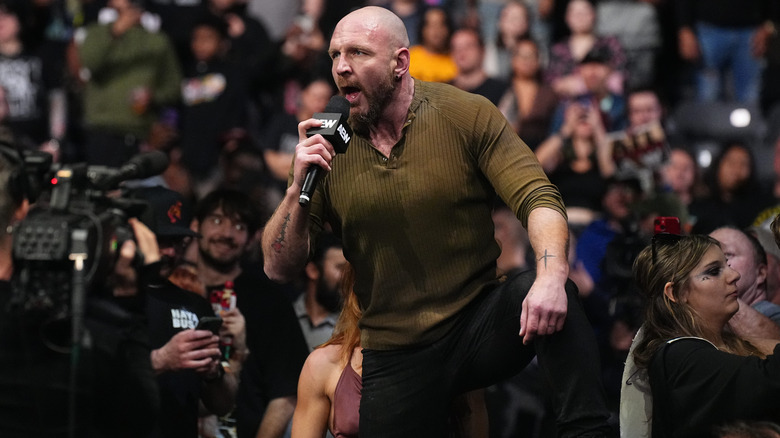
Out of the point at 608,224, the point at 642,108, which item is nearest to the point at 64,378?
the point at 608,224

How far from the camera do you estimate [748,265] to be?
529 centimetres

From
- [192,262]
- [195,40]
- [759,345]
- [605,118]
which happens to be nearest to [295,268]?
[759,345]

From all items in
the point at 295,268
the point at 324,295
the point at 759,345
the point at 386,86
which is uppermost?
the point at 386,86

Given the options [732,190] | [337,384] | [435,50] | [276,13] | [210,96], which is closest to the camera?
[337,384]

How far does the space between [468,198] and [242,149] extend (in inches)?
190

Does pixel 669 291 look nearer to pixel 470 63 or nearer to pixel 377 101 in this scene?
pixel 377 101

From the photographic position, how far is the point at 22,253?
387cm

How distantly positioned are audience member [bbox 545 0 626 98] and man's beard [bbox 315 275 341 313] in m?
3.76

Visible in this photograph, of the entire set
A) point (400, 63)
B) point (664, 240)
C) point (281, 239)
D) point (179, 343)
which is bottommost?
point (179, 343)

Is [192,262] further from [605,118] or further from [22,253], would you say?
[605,118]

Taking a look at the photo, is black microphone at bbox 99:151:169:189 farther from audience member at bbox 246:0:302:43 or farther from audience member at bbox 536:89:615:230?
audience member at bbox 246:0:302:43

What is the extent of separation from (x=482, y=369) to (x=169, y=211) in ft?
6.96

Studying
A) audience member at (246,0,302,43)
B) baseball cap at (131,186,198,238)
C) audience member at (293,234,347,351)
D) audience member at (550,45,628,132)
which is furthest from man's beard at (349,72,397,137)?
audience member at (246,0,302,43)

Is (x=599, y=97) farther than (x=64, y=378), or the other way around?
(x=599, y=97)
